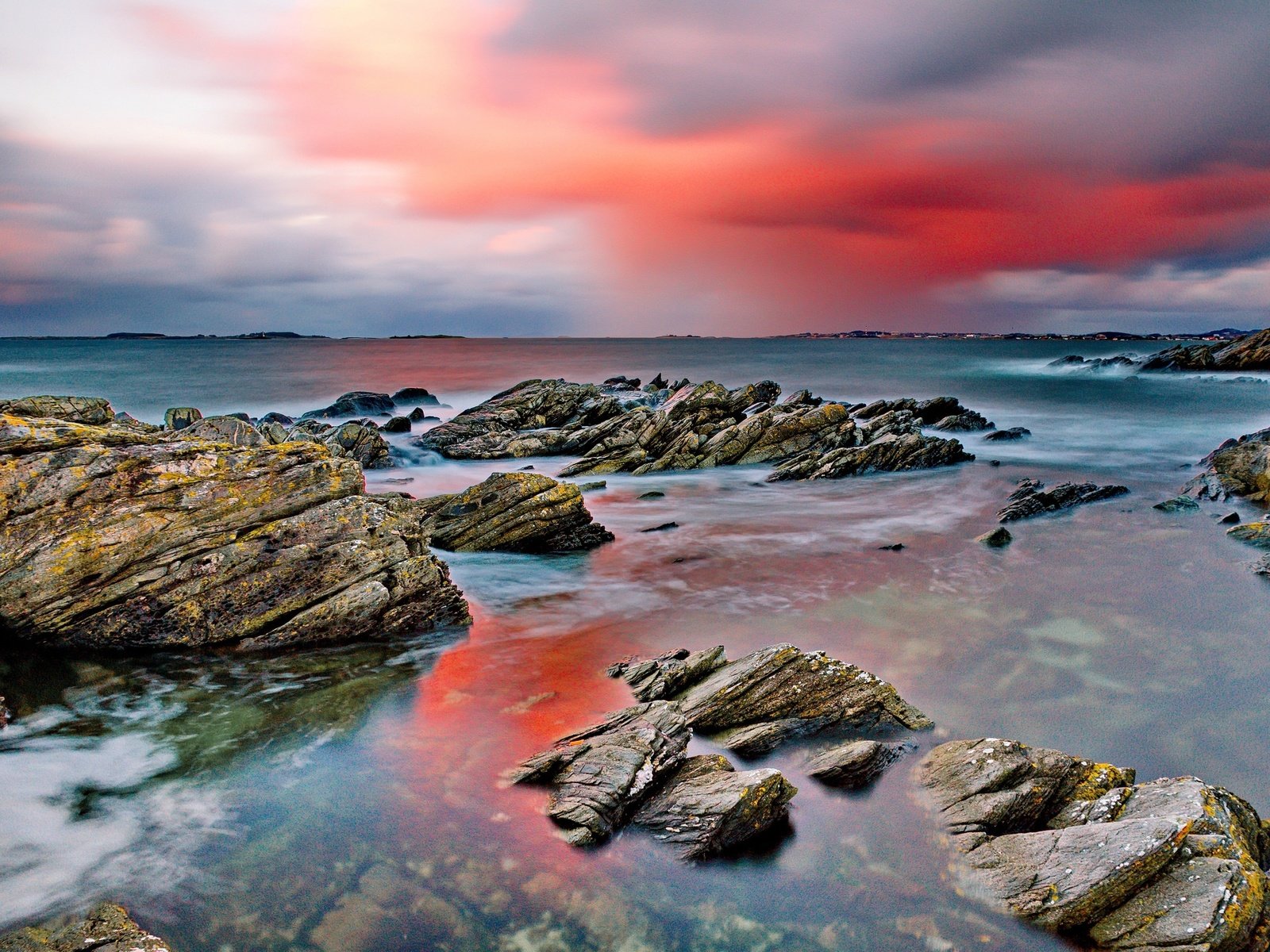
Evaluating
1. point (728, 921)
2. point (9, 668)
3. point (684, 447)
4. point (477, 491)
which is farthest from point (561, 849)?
point (684, 447)

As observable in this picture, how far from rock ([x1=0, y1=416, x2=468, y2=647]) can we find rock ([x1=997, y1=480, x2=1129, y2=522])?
1577 centimetres

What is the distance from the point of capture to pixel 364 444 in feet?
91.0

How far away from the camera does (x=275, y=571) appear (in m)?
10.7

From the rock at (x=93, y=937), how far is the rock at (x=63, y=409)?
31.8 ft

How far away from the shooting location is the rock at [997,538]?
17.5m

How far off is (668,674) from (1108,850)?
502cm

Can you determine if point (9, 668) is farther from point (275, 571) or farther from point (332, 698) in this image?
point (332, 698)

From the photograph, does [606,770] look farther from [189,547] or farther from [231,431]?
[231,431]

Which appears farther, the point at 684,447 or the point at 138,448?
the point at 684,447

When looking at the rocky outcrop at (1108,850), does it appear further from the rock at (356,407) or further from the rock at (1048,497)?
the rock at (356,407)

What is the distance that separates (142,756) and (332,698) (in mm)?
2010

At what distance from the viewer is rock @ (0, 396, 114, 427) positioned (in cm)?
1269

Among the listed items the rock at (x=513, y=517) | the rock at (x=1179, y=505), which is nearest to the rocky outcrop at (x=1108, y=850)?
the rock at (x=513, y=517)

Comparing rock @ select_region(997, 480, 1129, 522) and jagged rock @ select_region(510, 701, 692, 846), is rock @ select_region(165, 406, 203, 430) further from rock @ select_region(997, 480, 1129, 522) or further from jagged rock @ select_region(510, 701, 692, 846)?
rock @ select_region(997, 480, 1129, 522)
